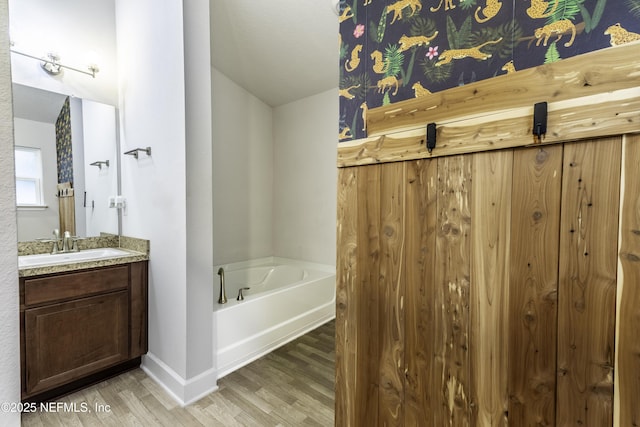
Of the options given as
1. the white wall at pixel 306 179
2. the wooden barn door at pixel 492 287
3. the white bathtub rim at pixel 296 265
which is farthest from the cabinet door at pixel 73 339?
the white wall at pixel 306 179

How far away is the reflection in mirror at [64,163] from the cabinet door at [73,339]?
2.48ft

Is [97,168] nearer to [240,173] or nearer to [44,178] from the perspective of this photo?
[44,178]

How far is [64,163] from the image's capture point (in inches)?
87.0

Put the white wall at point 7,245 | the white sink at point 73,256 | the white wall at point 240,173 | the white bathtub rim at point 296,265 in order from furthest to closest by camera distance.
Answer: the white wall at point 240,173 → the white bathtub rim at point 296,265 → the white sink at point 73,256 → the white wall at point 7,245

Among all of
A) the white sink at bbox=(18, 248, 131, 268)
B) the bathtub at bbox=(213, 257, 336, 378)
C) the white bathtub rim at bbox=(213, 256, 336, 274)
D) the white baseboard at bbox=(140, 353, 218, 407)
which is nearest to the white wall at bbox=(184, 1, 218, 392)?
the white baseboard at bbox=(140, 353, 218, 407)

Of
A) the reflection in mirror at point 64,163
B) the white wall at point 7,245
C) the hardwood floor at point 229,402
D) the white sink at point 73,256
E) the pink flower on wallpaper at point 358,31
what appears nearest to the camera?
the white wall at point 7,245

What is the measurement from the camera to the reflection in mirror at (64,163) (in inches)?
79.7

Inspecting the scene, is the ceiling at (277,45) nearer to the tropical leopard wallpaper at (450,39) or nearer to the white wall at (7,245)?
the tropical leopard wallpaper at (450,39)

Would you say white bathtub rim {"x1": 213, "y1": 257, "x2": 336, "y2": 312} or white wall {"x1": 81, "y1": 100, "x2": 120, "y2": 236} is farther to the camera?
white bathtub rim {"x1": 213, "y1": 257, "x2": 336, "y2": 312}

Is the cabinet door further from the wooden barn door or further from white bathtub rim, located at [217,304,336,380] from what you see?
the wooden barn door

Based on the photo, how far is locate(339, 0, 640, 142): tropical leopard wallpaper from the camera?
0.65 m

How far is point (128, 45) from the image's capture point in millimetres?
2248

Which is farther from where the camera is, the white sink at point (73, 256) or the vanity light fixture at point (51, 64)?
the vanity light fixture at point (51, 64)

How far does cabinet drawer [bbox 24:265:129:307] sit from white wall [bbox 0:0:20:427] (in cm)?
139
